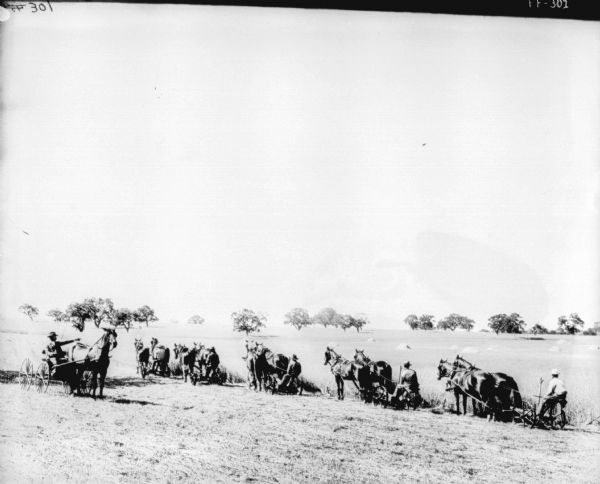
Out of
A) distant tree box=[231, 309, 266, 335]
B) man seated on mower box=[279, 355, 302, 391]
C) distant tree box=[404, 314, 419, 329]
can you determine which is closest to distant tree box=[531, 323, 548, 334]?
distant tree box=[404, 314, 419, 329]

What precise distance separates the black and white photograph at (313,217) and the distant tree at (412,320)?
0.12ft

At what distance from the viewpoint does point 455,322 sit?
16.1 ft

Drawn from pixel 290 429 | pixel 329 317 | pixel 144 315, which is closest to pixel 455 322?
pixel 329 317

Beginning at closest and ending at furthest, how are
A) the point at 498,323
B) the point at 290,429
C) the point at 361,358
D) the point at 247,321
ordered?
the point at 290,429 → the point at 498,323 → the point at 247,321 → the point at 361,358

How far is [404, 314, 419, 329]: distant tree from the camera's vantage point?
4902mm

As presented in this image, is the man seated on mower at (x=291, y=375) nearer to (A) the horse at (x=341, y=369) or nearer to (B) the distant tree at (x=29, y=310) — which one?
(A) the horse at (x=341, y=369)

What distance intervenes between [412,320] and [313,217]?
173 centimetres

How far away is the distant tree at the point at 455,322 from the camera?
4.89m

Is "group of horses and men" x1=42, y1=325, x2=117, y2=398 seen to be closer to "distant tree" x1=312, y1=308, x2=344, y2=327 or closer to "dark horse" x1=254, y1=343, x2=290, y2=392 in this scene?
"dark horse" x1=254, y1=343, x2=290, y2=392

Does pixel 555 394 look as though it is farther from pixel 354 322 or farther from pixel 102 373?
pixel 102 373

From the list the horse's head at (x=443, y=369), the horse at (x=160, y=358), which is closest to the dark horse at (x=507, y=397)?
the horse's head at (x=443, y=369)

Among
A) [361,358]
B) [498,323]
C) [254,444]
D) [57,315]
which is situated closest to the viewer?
[254,444]

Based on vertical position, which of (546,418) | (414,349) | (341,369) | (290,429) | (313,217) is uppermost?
(313,217)

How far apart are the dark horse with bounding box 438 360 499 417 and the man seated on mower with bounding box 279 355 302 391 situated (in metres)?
1.82
